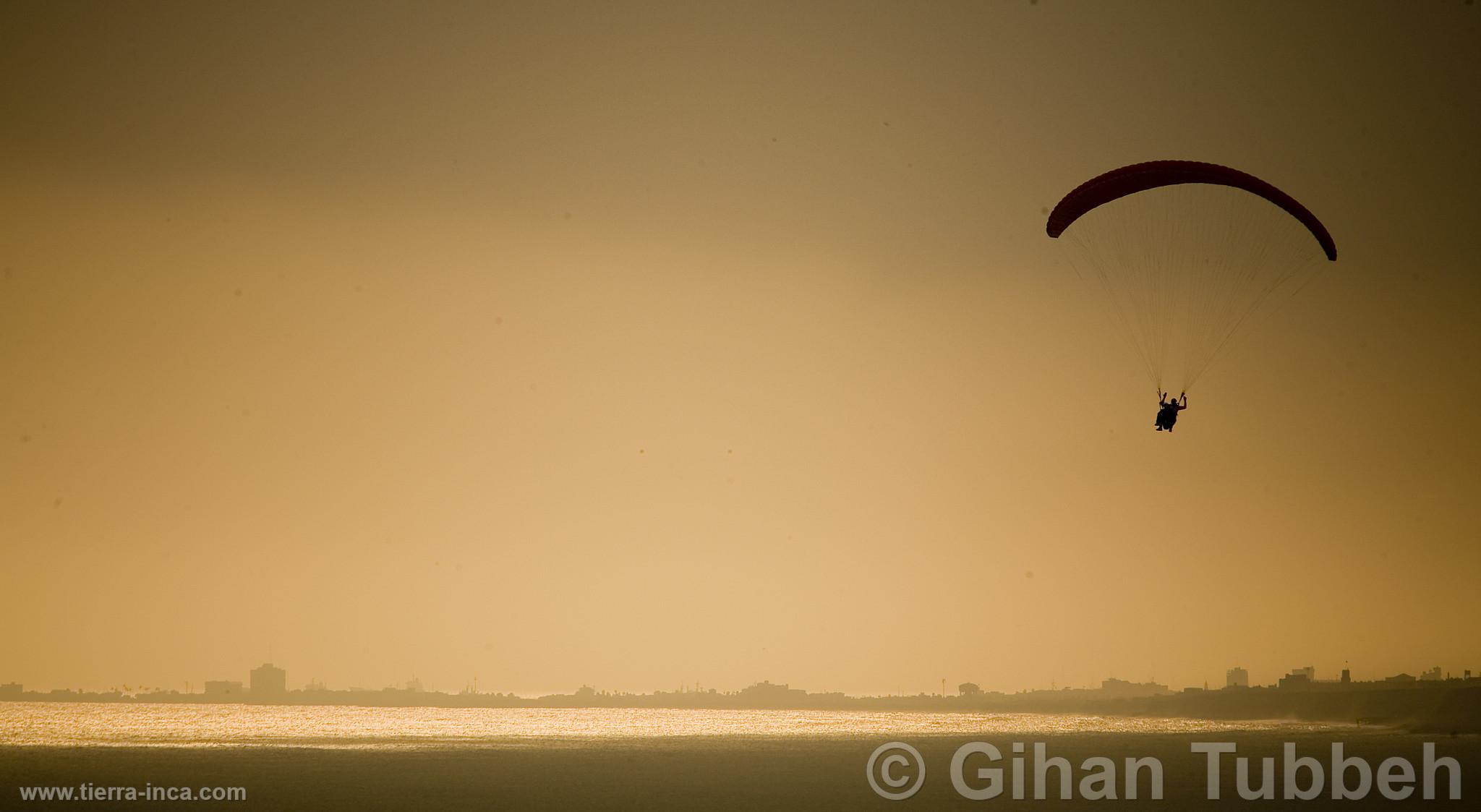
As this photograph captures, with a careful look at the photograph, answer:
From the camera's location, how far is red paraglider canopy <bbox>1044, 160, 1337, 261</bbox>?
40.1m

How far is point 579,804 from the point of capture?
4784 centimetres

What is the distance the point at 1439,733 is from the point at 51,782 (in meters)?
174

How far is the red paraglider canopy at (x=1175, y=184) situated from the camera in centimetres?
4006

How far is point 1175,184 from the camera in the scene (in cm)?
4038
